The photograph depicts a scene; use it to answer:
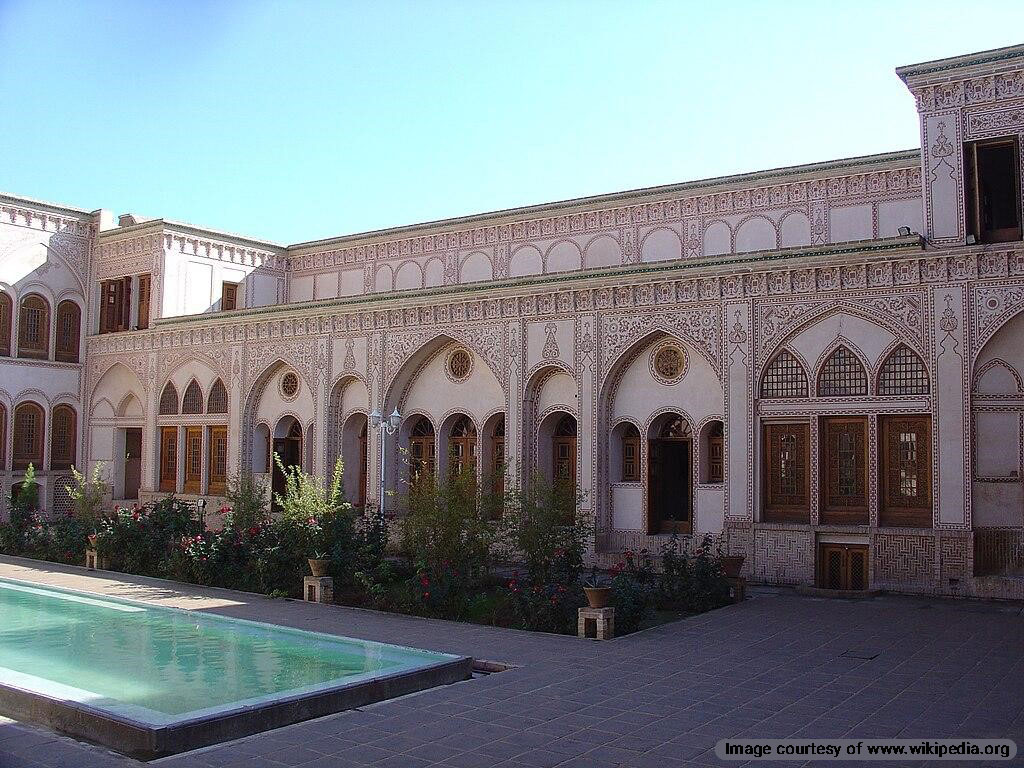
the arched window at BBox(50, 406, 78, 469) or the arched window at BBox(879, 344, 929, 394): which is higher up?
the arched window at BBox(879, 344, 929, 394)

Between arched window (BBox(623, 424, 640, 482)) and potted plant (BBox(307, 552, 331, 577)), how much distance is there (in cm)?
631

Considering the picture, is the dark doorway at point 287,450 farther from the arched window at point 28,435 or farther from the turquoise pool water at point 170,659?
the turquoise pool water at point 170,659

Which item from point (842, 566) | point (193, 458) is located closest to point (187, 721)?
point (842, 566)

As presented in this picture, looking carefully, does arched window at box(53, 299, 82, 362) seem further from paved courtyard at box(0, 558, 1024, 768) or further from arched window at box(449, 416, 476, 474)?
paved courtyard at box(0, 558, 1024, 768)

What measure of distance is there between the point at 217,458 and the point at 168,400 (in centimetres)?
241

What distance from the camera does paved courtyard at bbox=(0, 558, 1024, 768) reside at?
689 cm

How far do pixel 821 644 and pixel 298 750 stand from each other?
649 centimetres

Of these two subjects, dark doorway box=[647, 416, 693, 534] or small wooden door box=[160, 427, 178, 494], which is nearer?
dark doorway box=[647, 416, 693, 534]

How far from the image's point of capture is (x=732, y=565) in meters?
14.4

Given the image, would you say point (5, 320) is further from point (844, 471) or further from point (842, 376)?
point (844, 471)

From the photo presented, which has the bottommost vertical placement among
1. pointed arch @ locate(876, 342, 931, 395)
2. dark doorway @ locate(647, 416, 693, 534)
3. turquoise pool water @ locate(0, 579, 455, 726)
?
turquoise pool water @ locate(0, 579, 455, 726)

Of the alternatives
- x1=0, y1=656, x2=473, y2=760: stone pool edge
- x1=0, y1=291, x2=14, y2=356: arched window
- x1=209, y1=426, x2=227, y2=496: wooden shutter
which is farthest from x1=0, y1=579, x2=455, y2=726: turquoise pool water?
x1=0, y1=291, x2=14, y2=356: arched window

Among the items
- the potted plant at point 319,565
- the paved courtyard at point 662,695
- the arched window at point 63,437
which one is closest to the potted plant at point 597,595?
the paved courtyard at point 662,695

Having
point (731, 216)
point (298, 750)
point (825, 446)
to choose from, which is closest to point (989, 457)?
point (825, 446)
